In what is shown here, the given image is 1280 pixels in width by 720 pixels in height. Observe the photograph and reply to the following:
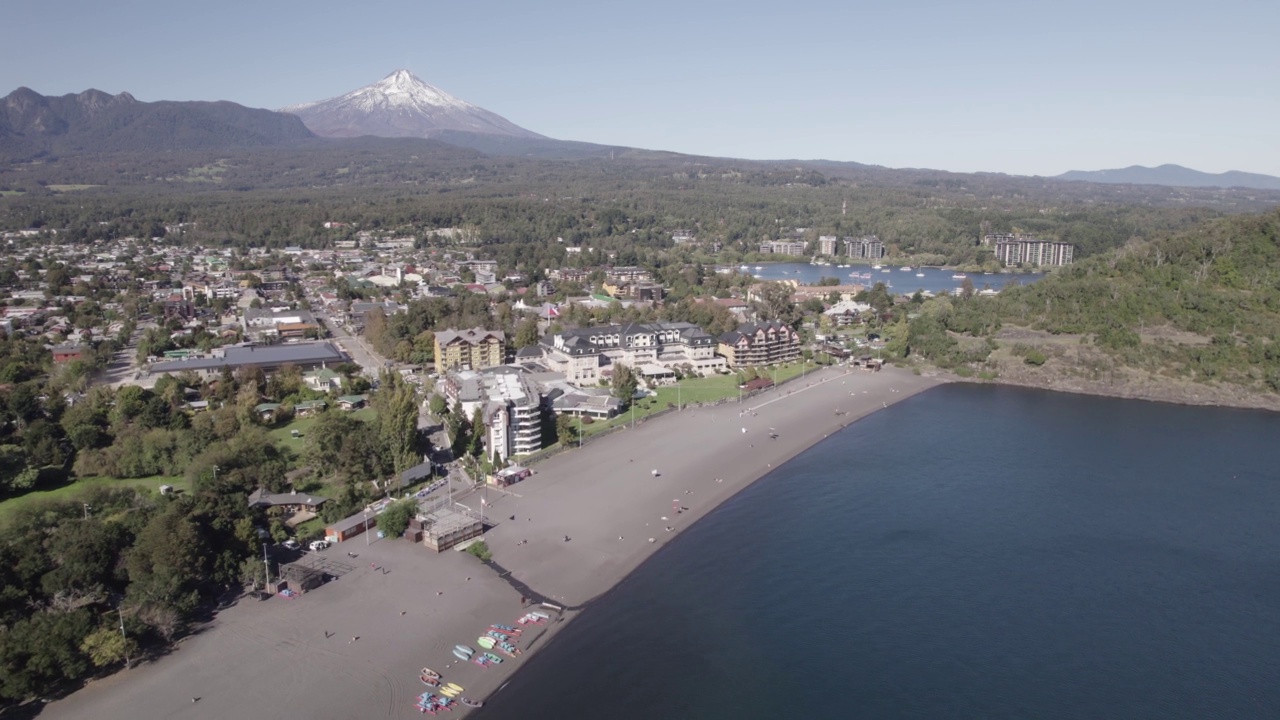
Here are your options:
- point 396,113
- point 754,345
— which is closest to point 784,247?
point 754,345

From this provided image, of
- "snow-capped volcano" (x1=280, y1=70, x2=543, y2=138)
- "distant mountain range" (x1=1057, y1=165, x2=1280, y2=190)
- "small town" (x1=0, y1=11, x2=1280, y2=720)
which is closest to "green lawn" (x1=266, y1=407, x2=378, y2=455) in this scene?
"small town" (x1=0, y1=11, x2=1280, y2=720)

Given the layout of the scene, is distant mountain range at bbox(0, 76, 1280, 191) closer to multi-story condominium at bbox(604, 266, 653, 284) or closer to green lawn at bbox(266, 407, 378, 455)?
multi-story condominium at bbox(604, 266, 653, 284)

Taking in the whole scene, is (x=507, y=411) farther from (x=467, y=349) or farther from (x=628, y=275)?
(x=628, y=275)

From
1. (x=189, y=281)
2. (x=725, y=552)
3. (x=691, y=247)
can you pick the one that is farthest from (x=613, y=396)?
(x=691, y=247)

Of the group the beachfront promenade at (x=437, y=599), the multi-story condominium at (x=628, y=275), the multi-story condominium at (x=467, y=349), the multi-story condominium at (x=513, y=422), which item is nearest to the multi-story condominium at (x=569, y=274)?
the multi-story condominium at (x=628, y=275)

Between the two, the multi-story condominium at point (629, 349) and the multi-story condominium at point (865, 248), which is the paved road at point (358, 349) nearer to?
the multi-story condominium at point (629, 349)
